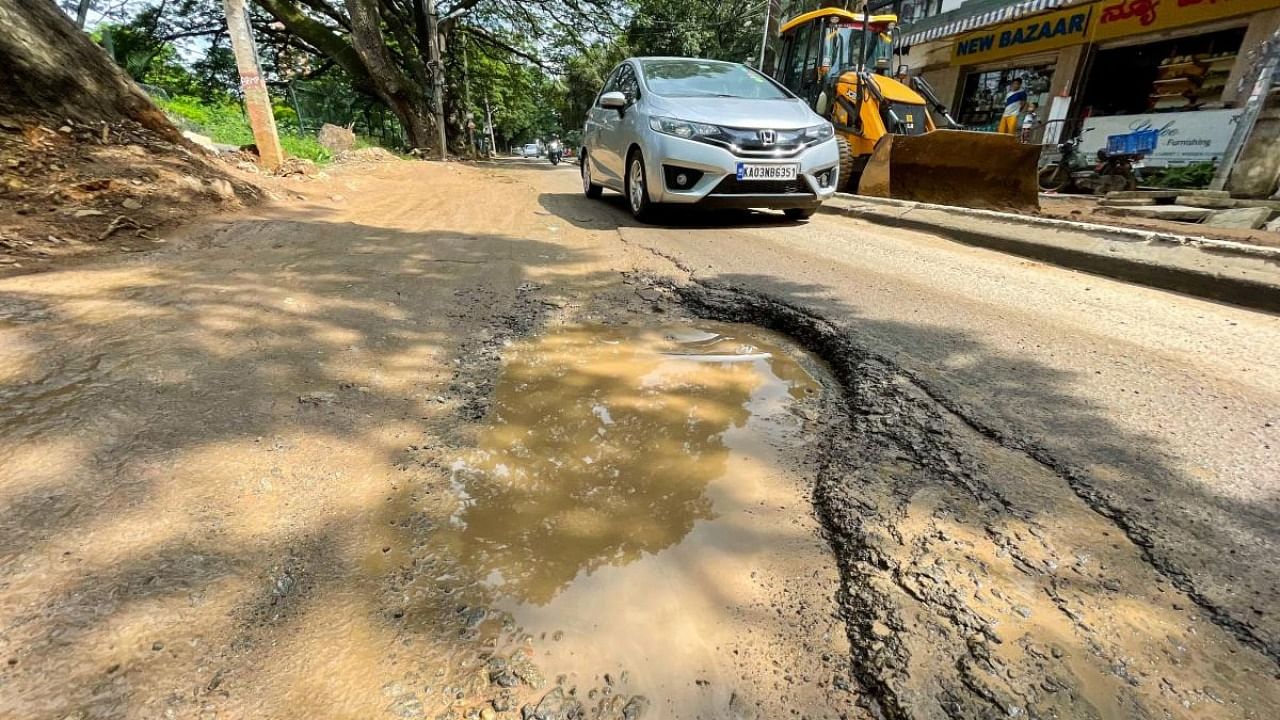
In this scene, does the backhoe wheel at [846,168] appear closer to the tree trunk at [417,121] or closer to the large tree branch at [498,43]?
the tree trunk at [417,121]

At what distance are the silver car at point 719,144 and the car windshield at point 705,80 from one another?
10 millimetres

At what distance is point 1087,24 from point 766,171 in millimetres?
11043

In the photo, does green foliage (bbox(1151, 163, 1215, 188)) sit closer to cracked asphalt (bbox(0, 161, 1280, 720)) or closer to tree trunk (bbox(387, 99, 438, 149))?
cracked asphalt (bbox(0, 161, 1280, 720))

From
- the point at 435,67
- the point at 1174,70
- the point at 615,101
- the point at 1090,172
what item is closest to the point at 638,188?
the point at 615,101

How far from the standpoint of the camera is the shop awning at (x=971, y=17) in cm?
1184

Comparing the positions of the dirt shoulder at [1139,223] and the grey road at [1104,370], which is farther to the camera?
the dirt shoulder at [1139,223]

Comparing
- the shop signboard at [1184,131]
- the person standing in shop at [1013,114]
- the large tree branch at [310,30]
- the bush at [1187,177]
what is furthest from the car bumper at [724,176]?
the large tree branch at [310,30]

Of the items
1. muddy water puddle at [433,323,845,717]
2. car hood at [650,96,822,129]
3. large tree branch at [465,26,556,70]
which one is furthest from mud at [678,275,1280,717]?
large tree branch at [465,26,556,70]

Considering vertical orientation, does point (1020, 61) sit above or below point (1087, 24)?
below

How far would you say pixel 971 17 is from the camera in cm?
1342

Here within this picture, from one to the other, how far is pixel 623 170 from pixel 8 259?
439 cm

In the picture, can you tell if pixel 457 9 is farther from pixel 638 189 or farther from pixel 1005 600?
pixel 1005 600

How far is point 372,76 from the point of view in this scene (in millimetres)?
13969

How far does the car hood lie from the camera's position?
487 cm
